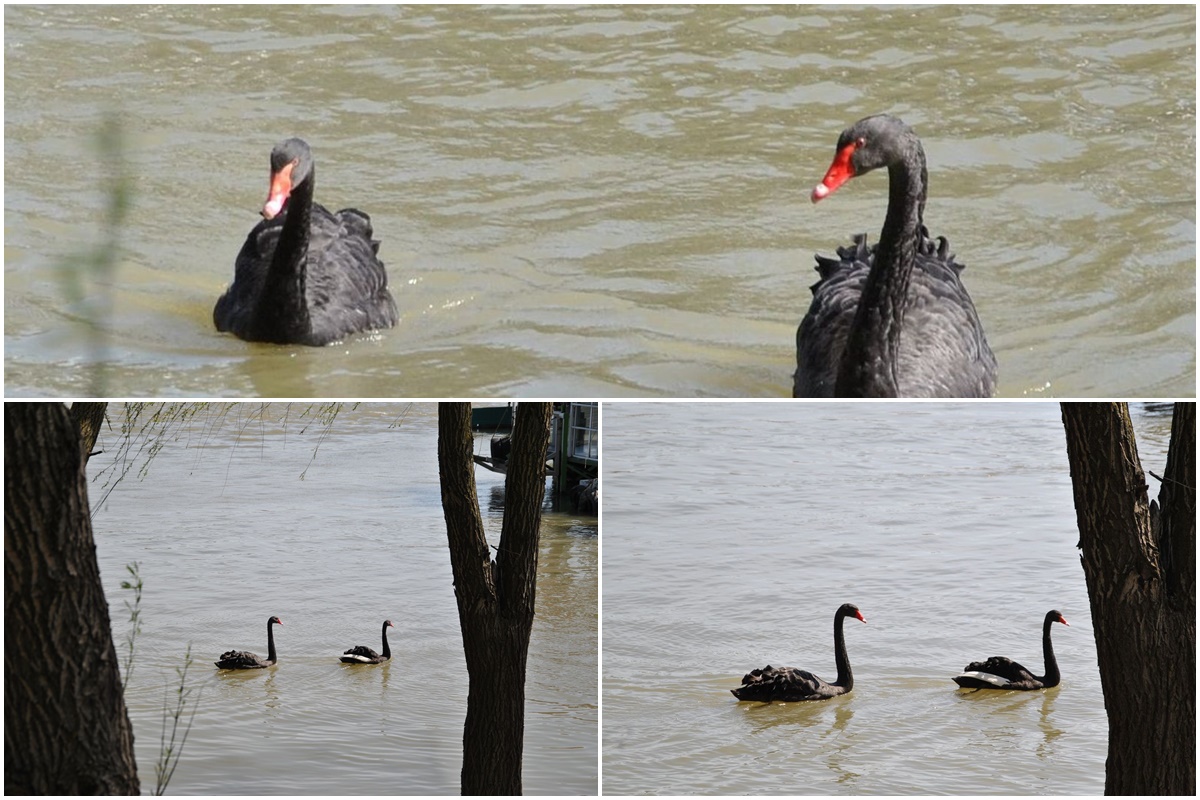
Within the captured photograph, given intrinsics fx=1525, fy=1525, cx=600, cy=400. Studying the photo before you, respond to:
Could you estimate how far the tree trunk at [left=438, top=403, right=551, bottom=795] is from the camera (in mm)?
4902

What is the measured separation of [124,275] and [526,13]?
4527 millimetres

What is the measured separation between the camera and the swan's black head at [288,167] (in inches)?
225

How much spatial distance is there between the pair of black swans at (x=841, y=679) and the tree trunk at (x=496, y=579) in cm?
222

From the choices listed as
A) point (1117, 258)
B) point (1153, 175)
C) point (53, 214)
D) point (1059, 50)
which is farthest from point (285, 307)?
point (1059, 50)

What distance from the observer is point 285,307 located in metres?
5.80

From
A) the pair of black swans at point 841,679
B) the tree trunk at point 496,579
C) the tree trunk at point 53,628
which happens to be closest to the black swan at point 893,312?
the tree trunk at point 496,579

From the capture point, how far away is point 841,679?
7.39 meters

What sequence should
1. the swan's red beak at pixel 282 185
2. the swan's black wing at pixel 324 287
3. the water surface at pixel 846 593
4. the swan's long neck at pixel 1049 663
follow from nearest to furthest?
the swan's red beak at pixel 282 185 < the swan's black wing at pixel 324 287 < the water surface at pixel 846 593 < the swan's long neck at pixel 1049 663

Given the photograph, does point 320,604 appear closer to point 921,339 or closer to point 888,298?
point 921,339

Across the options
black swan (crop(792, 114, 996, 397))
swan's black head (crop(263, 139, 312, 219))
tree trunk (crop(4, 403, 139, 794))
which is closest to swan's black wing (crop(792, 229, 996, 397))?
black swan (crop(792, 114, 996, 397))

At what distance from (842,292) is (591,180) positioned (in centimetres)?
246

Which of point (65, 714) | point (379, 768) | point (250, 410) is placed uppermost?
point (250, 410)

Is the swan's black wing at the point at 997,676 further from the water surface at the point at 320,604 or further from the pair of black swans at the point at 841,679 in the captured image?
the water surface at the point at 320,604

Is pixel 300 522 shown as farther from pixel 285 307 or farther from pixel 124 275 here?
pixel 285 307
